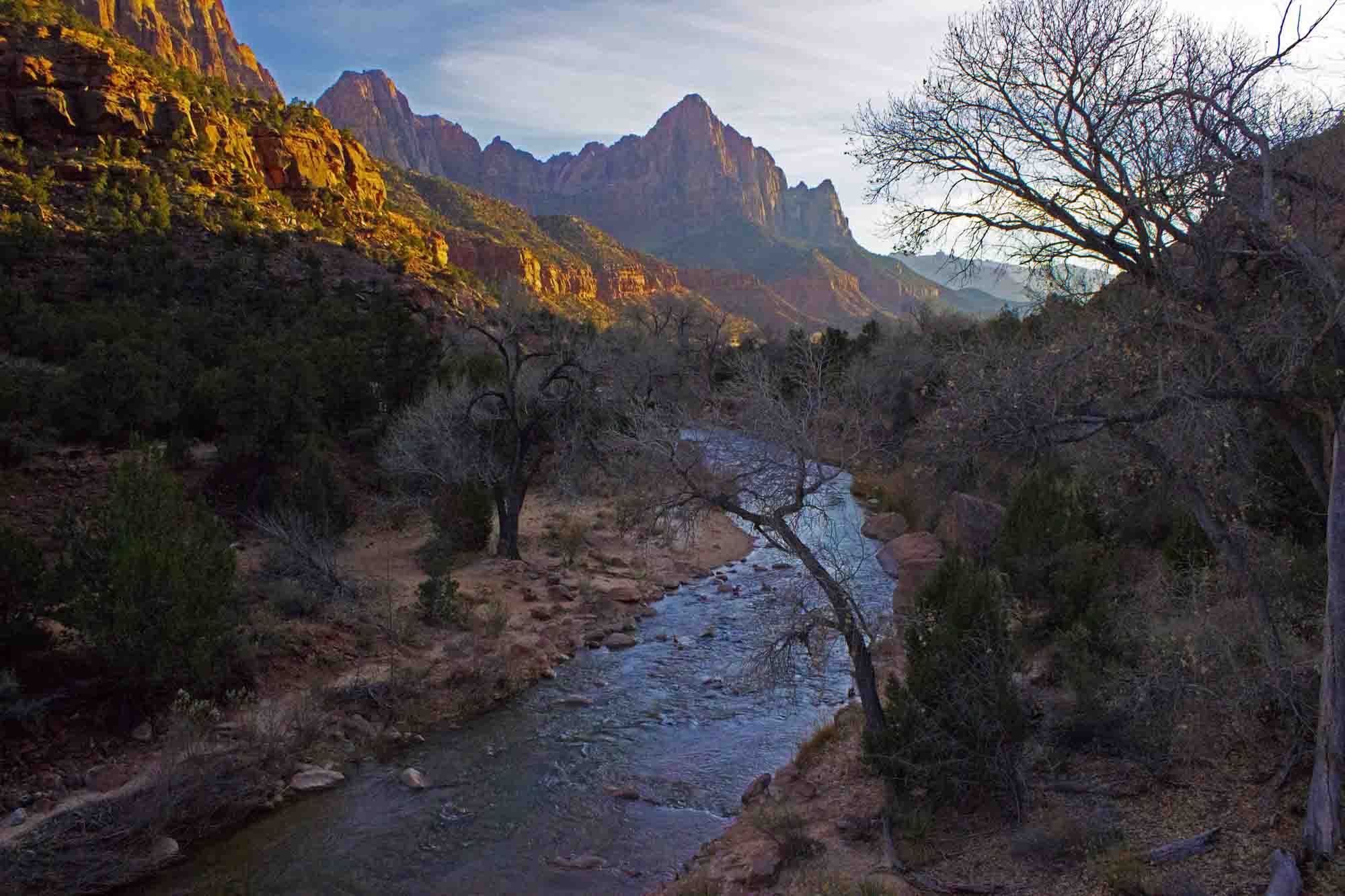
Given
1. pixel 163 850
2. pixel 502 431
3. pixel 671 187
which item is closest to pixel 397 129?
pixel 671 187

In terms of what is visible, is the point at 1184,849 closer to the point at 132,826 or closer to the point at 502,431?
the point at 132,826

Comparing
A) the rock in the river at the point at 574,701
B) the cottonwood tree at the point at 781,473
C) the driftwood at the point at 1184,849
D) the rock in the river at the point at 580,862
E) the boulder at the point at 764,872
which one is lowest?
the rock in the river at the point at 580,862

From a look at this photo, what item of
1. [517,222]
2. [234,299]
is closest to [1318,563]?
[234,299]

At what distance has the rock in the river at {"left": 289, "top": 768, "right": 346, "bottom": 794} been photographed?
29.6ft

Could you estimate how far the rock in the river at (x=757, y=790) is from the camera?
878cm

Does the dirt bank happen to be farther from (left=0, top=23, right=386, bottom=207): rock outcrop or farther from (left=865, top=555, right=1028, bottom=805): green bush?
(left=0, top=23, right=386, bottom=207): rock outcrop

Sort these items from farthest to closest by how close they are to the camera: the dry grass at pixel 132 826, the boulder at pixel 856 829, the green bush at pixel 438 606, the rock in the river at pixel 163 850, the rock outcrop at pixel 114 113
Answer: the rock outcrop at pixel 114 113 < the green bush at pixel 438 606 < the rock in the river at pixel 163 850 < the boulder at pixel 856 829 < the dry grass at pixel 132 826

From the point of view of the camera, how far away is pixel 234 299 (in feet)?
88.0

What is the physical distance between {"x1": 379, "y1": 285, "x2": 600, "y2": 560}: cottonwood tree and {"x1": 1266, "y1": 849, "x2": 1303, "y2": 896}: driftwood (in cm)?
1378

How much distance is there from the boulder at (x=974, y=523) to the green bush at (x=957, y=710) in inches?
294

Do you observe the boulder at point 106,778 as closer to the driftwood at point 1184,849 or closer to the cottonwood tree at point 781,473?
the cottonwood tree at point 781,473

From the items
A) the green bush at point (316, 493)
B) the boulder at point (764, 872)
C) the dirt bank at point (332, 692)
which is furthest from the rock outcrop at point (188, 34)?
the boulder at point (764, 872)

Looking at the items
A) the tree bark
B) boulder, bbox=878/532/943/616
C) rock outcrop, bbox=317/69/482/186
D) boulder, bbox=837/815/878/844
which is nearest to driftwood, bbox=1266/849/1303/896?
boulder, bbox=837/815/878/844

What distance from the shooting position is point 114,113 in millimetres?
31719
